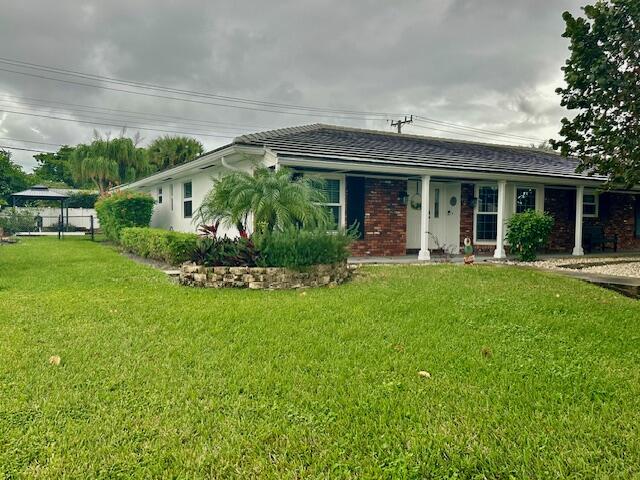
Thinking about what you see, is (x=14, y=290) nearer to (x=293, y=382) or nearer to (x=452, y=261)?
(x=293, y=382)

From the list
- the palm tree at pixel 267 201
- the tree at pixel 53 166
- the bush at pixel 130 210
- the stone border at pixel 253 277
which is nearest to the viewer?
the stone border at pixel 253 277

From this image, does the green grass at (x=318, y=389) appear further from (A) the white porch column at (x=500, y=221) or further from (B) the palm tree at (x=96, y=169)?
(B) the palm tree at (x=96, y=169)

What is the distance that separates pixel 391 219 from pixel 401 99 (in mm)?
14031

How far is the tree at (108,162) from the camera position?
28.7m

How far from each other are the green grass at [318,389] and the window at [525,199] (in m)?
8.43

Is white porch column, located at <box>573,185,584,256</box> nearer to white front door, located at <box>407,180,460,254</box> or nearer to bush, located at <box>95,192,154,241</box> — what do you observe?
white front door, located at <box>407,180,460,254</box>

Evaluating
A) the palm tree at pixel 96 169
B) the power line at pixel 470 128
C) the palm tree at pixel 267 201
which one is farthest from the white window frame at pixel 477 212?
the palm tree at pixel 96 169

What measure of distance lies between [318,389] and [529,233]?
32.8ft

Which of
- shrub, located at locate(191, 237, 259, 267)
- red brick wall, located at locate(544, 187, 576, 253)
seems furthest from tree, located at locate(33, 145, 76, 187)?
red brick wall, located at locate(544, 187, 576, 253)

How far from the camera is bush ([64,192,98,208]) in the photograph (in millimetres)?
31830

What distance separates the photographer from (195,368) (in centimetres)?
346

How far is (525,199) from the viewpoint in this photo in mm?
13938

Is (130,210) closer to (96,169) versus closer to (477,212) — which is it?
(477,212)

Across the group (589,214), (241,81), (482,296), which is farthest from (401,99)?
(482,296)
